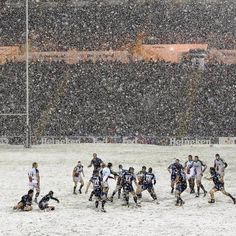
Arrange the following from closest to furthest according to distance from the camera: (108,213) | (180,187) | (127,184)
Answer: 1. (108,213)
2. (127,184)
3. (180,187)

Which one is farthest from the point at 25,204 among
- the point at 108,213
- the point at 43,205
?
the point at 108,213

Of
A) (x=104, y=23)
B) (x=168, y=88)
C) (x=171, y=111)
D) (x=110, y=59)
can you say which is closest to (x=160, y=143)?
(x=171, y=111)

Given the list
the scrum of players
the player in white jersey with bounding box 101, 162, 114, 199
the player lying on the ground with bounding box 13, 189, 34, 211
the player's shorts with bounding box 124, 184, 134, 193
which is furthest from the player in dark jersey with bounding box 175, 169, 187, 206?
the player lying on the ground with bounding box 13, 189, 34, 211

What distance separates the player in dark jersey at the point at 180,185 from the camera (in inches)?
726

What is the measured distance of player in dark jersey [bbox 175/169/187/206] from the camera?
18438 mm

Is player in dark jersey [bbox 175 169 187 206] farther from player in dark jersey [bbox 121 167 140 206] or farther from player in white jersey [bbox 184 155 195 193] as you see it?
player in dark jersey [bbox 121 167 140 206]

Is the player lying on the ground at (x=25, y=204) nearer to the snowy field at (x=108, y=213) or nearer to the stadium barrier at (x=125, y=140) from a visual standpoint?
the snowy field at (x=108, y=213)

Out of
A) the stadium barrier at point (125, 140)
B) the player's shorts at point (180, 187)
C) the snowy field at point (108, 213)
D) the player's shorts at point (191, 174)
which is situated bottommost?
the snowy field at point (108, 213)

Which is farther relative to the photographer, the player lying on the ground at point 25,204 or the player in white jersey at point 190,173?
the player in white jersey at point 190,173

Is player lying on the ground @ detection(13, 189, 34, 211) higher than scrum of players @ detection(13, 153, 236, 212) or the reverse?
the reverse

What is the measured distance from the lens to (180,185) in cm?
1859

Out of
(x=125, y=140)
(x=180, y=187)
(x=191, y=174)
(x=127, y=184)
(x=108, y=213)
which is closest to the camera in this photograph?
(x=108, y=213)

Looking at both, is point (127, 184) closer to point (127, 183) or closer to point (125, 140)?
point (127, 183)

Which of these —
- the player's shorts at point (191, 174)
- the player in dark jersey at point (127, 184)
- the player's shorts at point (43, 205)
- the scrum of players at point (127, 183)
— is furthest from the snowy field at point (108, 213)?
the player's shorts at point (191, 174)
